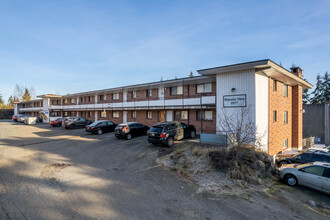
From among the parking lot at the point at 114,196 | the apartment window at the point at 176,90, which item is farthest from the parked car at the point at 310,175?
the apartment window at the point at 176,90

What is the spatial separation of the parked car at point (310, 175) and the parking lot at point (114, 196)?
40 centimetres

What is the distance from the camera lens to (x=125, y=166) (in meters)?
8.53

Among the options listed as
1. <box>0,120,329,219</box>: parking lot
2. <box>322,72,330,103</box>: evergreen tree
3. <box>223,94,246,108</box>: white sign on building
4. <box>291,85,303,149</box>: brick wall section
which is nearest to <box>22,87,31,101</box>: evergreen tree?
<box>0,120,329,219</box>: parking lot

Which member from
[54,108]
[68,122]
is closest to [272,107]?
[68,122]

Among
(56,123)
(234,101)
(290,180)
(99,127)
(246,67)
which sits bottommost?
(290,180)

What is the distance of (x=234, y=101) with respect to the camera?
1123 cm

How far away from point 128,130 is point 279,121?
41.8ft

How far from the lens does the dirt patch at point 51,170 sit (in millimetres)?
6875

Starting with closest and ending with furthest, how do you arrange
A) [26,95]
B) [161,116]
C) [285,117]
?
[285,117] → [161,116] → [26,95]

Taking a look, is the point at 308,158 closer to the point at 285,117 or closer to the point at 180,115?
the point at 285,117

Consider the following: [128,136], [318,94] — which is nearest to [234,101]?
[128,136]

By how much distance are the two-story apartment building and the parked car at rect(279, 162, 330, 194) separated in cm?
284

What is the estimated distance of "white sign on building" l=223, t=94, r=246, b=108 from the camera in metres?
11.0

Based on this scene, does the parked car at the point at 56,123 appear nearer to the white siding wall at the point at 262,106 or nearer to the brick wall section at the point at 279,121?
the white siding wall at the point at 262,106
